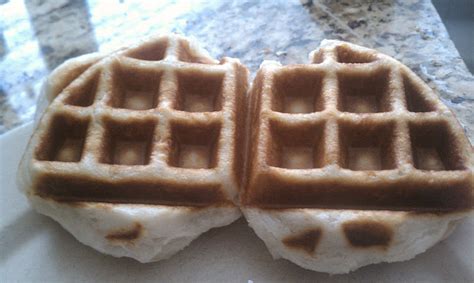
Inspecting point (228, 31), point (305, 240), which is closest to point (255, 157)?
point (305, 240)

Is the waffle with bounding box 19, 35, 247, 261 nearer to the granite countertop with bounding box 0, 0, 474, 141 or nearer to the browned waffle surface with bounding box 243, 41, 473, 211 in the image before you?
the browned waffle surface with bounding box 243, 41, 473, 211

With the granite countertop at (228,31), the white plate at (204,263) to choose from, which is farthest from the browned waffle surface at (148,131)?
the granite countertop at (228,31)

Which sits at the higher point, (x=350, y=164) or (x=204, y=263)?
(x=350, y=164)

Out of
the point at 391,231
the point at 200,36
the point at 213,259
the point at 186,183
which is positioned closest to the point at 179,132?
the point at 186,183

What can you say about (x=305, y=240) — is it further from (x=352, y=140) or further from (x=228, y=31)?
(x=228, y=31)

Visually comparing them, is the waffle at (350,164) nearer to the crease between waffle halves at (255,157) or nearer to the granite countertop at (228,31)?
the crease between waffle halves at (255,157)

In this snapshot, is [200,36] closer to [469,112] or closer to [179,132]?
[179,132]

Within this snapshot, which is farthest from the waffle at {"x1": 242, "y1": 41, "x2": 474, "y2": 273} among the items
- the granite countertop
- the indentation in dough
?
the granite countertop
